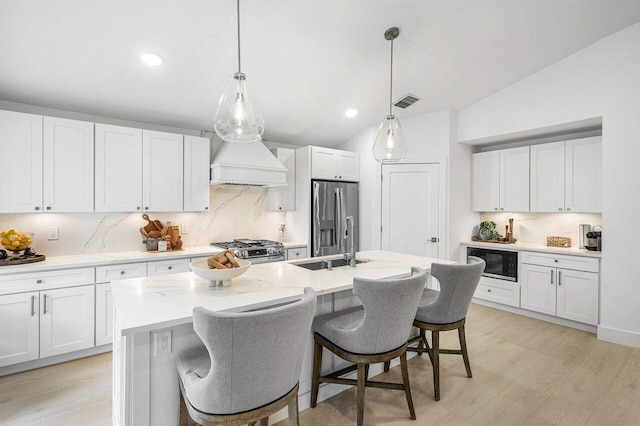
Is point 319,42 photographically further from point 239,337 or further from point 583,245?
point 583,245

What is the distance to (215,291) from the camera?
1908 millimetres

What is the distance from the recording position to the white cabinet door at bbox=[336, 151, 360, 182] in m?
5.00

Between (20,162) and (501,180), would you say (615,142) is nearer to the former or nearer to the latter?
(501,180)

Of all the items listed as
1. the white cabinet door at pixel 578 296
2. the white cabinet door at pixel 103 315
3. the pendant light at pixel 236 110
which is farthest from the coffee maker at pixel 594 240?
the white cabinet door at pixel 103 315

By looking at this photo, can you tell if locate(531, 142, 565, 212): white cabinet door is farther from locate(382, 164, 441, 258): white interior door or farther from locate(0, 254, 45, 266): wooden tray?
locate(0, 254, 45, 266): wooden tray

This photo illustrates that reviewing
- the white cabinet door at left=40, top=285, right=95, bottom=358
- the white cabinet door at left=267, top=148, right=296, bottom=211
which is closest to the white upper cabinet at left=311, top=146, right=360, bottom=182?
the white cabinet door at left=267, top=148, right=296, bottom=211

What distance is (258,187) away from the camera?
15.7 feet

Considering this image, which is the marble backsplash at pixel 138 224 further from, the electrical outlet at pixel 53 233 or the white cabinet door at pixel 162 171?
the white cabinet door at pixel 162 171

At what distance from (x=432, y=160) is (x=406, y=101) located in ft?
3.15

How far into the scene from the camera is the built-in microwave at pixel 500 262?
436 centimetres

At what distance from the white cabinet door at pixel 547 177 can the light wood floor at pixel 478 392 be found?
1748mm

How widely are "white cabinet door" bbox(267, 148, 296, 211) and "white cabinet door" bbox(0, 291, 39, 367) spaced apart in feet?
9.28

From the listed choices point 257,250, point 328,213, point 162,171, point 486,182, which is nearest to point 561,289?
point 486,182

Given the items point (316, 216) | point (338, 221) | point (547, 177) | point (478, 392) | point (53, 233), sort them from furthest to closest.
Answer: point (338, 221) < point (316, 216) < point (547, 177) < point (53, 233) < point (478, 392)
